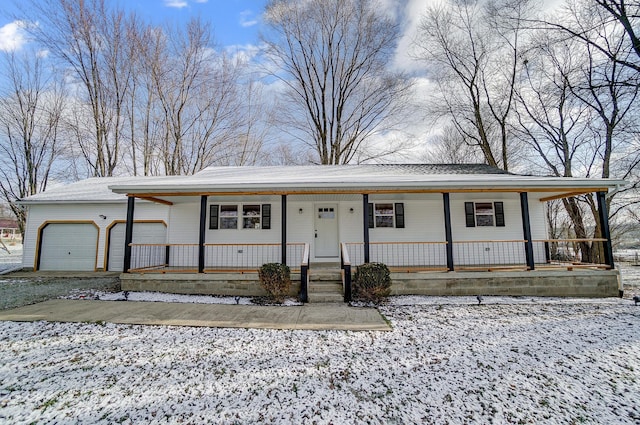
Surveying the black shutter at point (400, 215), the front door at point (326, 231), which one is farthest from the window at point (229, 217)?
the black shutter at point (400, 215)

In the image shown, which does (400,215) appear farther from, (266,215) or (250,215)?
(250,215)

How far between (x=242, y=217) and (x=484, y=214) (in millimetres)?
8407

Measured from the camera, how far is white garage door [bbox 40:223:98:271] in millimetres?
11148

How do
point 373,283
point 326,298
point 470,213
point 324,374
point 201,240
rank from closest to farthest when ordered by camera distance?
point 324,374 → point 373,283 → point 326,298 → point 201,240 → point 470,213

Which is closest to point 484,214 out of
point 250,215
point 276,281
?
point 276,281

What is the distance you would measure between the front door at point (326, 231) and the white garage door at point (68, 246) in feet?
29.8

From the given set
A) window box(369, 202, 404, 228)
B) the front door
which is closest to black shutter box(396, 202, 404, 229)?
window box(369, 202, 404, 228)

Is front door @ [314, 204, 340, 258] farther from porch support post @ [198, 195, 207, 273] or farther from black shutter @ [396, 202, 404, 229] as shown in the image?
porch support post @ [198, 195, 207, 273]

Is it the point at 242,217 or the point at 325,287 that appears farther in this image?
the point at 242,217

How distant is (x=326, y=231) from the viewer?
31.8ft

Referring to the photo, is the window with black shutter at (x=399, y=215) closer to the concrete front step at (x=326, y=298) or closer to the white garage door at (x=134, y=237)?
the concrete front step at (x=326, y=298)

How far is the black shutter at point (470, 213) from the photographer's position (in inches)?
376

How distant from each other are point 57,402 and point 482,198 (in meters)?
10.9

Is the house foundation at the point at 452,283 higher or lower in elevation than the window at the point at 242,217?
lower
